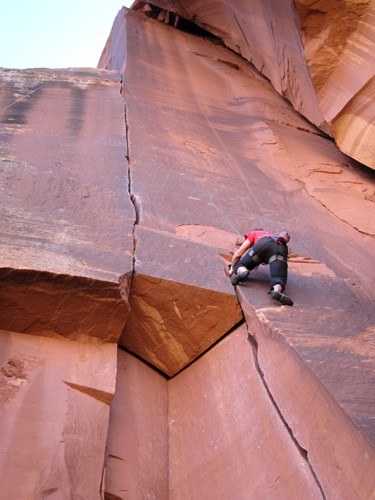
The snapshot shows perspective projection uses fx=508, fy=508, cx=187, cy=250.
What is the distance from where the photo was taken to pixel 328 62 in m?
8.77

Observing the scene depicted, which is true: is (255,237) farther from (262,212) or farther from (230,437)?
(230,437)

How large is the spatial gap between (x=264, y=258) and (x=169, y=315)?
1.02 meters

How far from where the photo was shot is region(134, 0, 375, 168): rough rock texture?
324 inches

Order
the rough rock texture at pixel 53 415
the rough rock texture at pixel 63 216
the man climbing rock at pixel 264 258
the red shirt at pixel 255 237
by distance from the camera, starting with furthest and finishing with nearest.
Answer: the red shirt at pixel 255 237, the man climbing rock at pixel 264 258, the rough rock texture at pixel 63 216, the rough rock texture at pixel 53 415

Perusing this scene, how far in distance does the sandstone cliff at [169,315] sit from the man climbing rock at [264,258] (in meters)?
0.14

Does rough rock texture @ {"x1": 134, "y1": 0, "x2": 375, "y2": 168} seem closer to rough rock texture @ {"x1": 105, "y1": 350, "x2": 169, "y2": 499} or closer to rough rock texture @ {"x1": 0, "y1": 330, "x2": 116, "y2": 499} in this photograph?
rough rock texture @ {"x1": 105, "y1": 350, "x2": 169, "y2": 499}

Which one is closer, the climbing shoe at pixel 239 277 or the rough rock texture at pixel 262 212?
the rough rock texture at pixel 262 212

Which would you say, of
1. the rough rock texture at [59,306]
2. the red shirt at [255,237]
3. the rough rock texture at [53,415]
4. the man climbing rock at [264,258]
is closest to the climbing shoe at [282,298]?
the man climbing rock at [264,258]

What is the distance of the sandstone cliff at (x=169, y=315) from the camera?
10.4 ft

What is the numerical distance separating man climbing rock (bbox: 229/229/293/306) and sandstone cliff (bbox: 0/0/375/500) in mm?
142

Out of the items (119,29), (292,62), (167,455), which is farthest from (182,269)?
(119,29)

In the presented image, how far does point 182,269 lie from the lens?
15.0ft

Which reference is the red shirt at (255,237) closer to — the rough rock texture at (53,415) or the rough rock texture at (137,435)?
the rough rock texture at (137,435)

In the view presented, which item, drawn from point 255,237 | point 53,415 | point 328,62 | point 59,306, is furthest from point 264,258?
point 328,62
